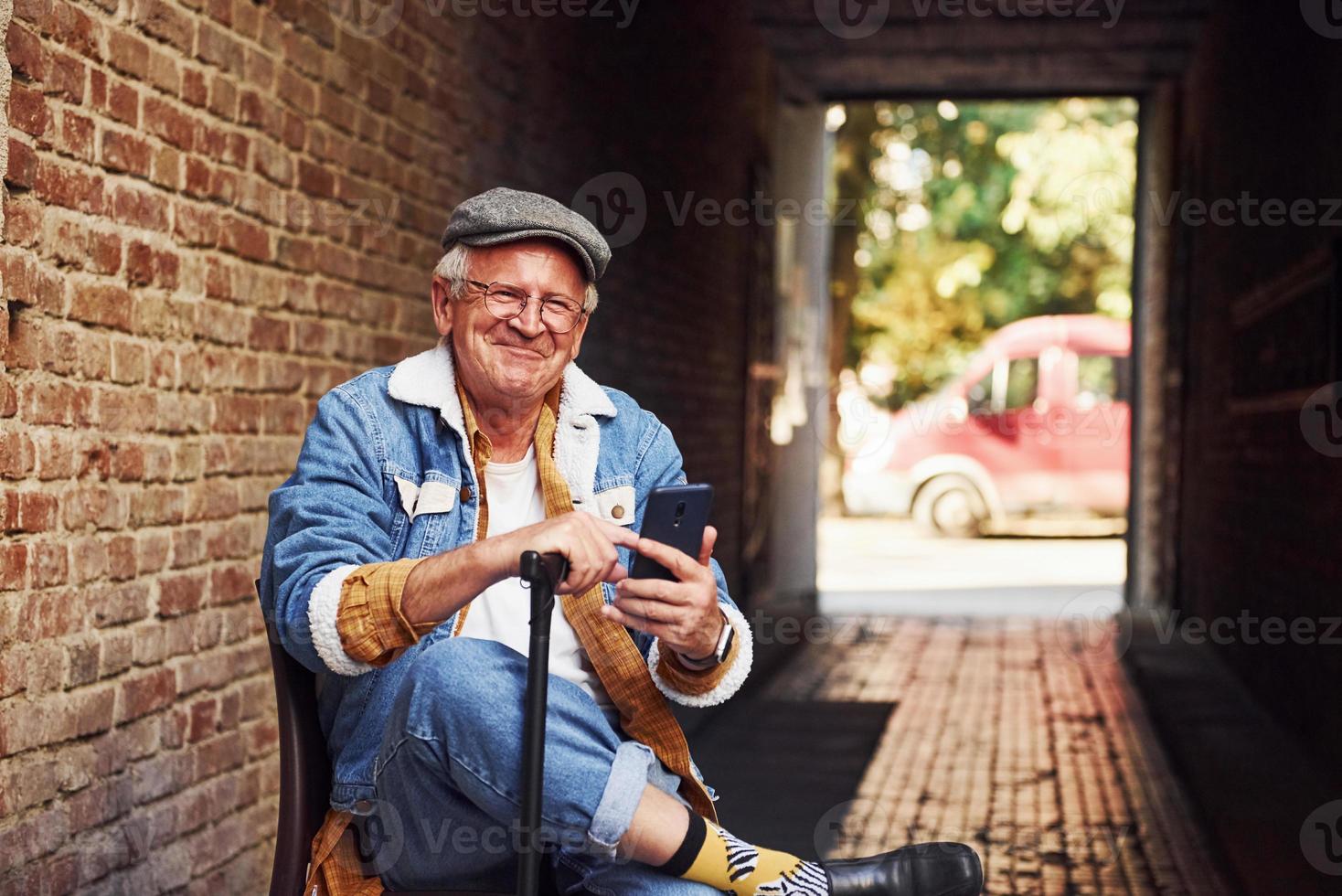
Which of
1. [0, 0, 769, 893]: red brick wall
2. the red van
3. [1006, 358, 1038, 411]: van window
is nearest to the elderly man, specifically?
[0, 0, 769, 893]: red brick wall

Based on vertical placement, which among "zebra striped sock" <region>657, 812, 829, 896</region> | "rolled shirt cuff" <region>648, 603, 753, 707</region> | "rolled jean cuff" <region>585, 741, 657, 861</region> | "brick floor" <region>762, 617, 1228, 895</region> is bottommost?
"brick floor" <region>762, 617, 1228, 895</region>

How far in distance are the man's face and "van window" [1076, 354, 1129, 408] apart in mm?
16539

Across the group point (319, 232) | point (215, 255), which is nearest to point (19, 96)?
point (215, 255)

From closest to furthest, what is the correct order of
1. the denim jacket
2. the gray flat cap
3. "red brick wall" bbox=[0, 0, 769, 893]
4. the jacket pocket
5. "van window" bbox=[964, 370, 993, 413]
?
the denim jacket
the gray flat cap
the jacket pocket
"red brick wall" bbox=[0, 0, 769, 893]
"van window" bbox=[964, 370, 993, 413]

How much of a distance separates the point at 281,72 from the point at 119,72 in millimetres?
790

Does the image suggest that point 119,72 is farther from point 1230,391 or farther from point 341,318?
point 1230,391

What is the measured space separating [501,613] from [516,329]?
0.43 meters

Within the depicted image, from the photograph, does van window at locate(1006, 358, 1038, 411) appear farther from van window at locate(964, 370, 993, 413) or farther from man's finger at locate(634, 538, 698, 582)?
man's finger at locate(634, 538, 698, 582)

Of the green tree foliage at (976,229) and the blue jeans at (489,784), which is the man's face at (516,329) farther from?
the green tree foliage at (976,229)

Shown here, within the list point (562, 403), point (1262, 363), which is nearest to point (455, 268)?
point (562, 403)

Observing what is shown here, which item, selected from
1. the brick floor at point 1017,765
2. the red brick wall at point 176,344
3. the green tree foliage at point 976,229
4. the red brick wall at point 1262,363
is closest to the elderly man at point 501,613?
the red brick wall at point 176,344

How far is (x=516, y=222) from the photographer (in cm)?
241

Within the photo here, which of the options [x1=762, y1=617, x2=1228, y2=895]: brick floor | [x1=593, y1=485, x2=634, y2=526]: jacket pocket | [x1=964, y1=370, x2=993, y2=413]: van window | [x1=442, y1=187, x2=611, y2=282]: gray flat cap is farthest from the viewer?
[x1=964, y1=370, x2=993, y2=413]: van window

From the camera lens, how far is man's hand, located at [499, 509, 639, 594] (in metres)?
2.05
